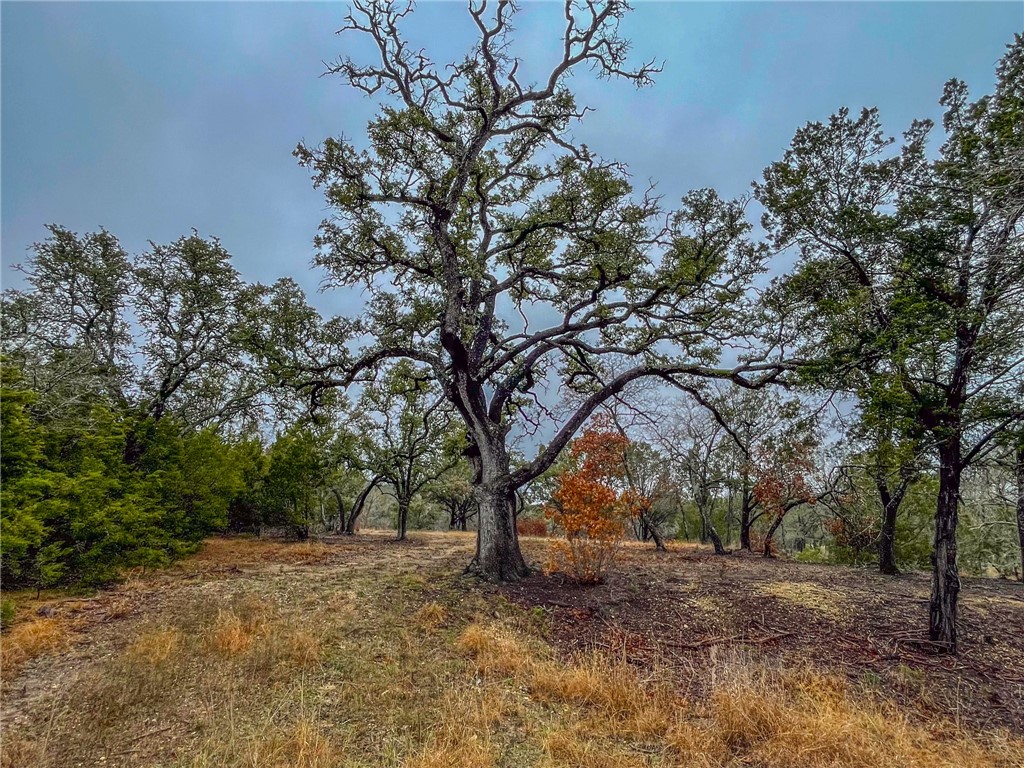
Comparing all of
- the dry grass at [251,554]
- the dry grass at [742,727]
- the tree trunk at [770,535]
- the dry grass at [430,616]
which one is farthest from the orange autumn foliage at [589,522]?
the tree trunk at [770,535]

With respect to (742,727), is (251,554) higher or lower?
lower

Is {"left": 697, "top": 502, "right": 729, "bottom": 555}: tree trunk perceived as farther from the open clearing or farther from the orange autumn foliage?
the orange autumn foliage

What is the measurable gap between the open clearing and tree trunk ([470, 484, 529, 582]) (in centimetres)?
58

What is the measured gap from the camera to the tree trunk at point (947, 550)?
19.0 ft

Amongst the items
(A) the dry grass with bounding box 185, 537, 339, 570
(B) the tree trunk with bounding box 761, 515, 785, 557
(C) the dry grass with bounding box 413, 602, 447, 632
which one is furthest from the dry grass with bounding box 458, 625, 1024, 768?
(B) the tree trunk with bounding box 761, 515, 785, 557

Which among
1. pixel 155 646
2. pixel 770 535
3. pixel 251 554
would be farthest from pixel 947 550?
pixel 251 554

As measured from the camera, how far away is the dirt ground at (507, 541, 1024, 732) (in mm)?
4953

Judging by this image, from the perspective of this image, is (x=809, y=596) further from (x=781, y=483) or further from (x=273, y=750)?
(x=273, y=750)

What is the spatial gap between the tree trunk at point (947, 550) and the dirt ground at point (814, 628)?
29cm

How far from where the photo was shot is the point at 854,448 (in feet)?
24.0

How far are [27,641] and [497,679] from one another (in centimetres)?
569

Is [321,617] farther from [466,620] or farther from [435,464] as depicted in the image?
[435,464]

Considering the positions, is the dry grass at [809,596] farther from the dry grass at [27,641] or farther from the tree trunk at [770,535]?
the dry grass at [27,641]

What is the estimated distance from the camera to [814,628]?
6867mm
